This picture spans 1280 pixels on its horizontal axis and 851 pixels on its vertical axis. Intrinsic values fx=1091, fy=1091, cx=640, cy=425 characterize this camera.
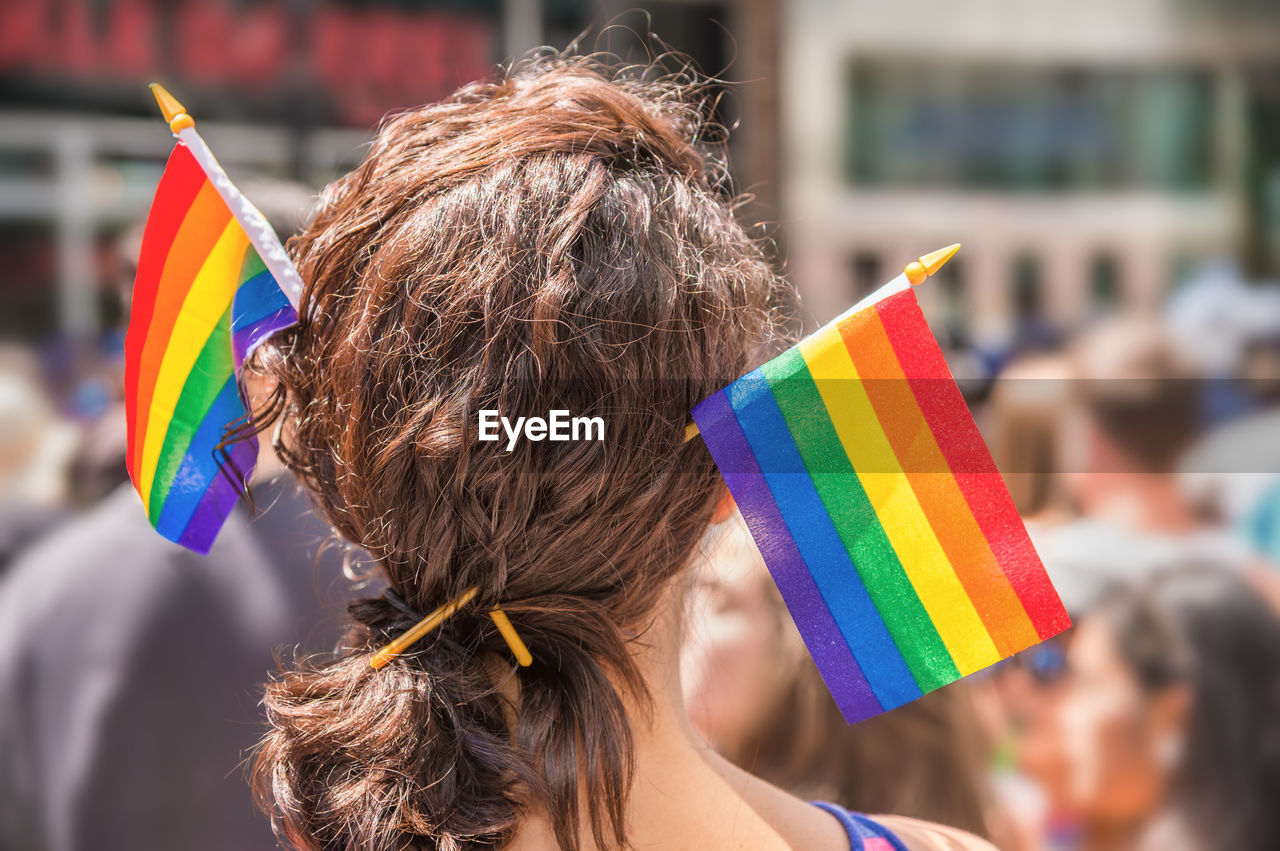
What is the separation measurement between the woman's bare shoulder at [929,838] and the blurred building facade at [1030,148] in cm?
483

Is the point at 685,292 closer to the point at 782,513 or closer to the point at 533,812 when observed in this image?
the point at 782,513

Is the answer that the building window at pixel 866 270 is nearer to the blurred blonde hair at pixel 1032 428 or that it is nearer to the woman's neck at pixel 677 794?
the blurred blonde hair at pixel 1032 428

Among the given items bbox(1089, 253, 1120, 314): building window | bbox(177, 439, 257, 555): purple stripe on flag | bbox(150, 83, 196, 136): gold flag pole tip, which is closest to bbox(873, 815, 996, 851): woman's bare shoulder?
bbox(177, 439, 257, 555): purple stripe on flag

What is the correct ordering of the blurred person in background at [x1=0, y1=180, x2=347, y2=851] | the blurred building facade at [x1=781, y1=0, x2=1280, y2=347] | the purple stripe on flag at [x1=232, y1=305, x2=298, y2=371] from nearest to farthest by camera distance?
1. the purple stripe on flag at [x1=232, y1=305, x2=298, y2=371]
2. the blurred person in background at [x1=0, y1=180, x2=347, y2=851]
3. the blurred building facade at [x1=781, y1=0, x2=1280, y2=347]

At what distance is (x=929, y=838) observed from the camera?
1.12m

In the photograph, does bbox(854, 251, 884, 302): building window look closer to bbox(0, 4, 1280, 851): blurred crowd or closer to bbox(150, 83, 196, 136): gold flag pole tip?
bbox(0, 4, 1280, 851): blurred crowd

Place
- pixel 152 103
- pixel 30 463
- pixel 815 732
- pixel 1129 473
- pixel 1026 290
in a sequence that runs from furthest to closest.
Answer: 1. pixel 1026 290
2. pixel 152 103
3. pixel 30 463
4. pixel 1129 473
5. pixel 815 732

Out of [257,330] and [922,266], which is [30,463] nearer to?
[257,330]

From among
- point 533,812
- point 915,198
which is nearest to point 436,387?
point 533,812

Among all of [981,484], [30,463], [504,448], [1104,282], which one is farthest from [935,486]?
[1104,282]

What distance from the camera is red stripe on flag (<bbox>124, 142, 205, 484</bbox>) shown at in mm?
1103

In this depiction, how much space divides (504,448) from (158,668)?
1.23 meters

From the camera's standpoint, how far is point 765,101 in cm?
477

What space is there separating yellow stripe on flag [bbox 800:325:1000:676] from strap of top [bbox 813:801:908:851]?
0.23 meters
